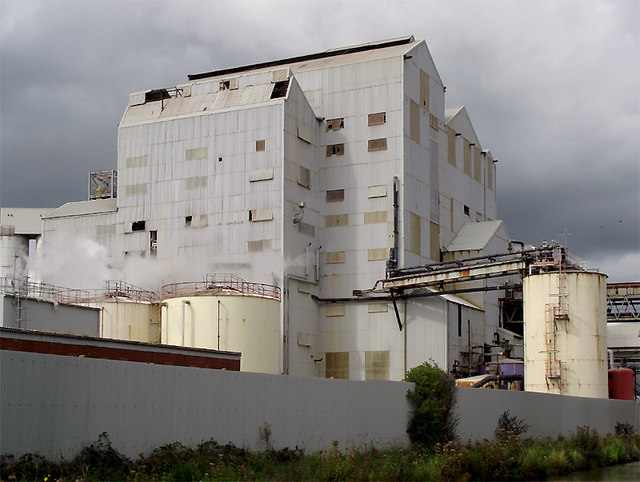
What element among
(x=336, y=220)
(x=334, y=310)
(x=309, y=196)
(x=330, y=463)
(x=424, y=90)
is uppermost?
(x=424, y=90)

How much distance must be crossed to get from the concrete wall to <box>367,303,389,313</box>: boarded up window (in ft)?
65.3

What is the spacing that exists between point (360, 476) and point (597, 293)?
25.7m

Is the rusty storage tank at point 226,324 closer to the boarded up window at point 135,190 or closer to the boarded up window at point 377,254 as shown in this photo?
the boarded up window at point 377,254

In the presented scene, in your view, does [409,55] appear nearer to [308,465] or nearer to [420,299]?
[420,299]

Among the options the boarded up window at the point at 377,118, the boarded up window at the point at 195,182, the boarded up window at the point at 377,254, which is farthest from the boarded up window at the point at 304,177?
the boarded up window at the point at 195,182

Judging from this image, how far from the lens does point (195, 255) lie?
181ft

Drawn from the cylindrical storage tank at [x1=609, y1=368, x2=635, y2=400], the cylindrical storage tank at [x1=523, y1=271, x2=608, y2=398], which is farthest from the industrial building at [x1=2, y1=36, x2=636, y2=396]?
the cylindrical storage tank at [x1=609, y1=368, x2=635, y2=400]

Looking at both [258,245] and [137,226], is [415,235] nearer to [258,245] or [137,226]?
[258,245]

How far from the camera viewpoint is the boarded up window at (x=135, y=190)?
57750 mm

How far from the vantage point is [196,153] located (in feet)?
184

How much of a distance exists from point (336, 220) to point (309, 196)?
233 cm

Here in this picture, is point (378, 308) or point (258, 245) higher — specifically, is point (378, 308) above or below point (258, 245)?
below

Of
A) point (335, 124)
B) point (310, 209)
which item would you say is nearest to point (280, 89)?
point (335, 124)

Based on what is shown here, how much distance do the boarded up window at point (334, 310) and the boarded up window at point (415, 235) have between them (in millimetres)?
5686
